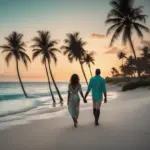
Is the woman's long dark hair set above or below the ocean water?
above

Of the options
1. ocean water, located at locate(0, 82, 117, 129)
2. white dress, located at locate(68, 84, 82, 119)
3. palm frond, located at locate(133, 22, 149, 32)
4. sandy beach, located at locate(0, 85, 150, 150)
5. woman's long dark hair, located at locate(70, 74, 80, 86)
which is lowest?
ocean water, located at locate(0, 82, 117, 129)

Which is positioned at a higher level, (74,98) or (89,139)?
(74,98)

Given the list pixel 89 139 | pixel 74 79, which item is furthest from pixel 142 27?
pixel 89 139

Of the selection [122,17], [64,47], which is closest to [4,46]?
[64,47]

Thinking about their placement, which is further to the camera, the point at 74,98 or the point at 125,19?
the point at 125,19

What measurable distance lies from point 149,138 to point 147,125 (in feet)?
4.81

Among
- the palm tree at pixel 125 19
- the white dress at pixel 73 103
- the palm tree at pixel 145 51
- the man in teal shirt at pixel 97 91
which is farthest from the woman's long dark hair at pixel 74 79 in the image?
the palm tree at pixel 145 51

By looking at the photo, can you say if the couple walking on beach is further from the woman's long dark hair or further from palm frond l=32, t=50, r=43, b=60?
palm frond l=32, t=50, r=43, b=60

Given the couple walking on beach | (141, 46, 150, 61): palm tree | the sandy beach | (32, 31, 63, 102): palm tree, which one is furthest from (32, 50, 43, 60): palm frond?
(141, 46, 150, 61): palm tree

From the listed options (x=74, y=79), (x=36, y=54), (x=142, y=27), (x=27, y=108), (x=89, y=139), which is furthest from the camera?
(x=36, y=54)

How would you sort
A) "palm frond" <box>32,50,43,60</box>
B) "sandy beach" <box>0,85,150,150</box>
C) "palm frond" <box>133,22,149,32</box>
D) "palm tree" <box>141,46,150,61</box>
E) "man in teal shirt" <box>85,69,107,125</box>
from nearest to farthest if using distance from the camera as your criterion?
"sandy beach" <box>0,85,150,150</box> → "man in teal shirt" <box>85,69,107,125</box> → "palm frond" <box>133,22,149,32</box> → "palm frond" <box>32,50,43,60</box> → "palm tree" <box>141,46,150,61</box>

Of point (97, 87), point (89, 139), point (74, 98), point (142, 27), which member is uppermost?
point (142, 27)

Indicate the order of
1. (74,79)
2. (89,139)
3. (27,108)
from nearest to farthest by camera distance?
(89,139) → (74,79) → (27,108)

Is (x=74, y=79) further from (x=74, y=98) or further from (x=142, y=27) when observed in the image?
(x=142, y=27)
